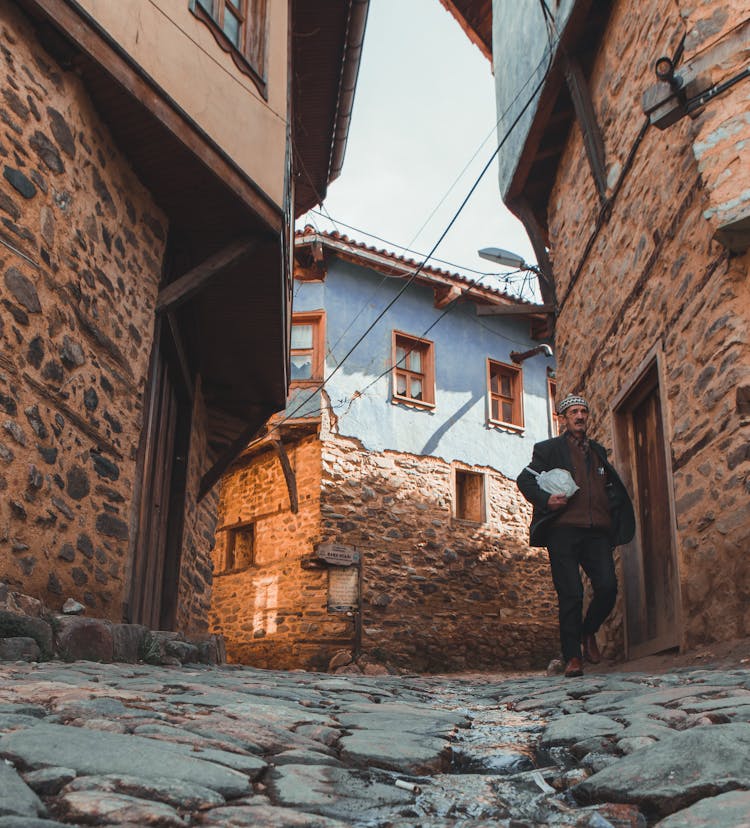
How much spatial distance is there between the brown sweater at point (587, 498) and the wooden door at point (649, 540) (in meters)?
0.51

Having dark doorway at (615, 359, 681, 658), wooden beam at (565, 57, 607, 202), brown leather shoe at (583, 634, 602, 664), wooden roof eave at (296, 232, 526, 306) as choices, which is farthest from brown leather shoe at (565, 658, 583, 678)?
wooden roof eave at (296, 232, 526, 306)

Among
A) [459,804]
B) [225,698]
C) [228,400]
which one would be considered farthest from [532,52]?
[459,804]

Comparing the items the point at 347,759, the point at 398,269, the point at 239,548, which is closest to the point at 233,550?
the point at 239,548

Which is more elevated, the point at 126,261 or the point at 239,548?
the point at 126,261

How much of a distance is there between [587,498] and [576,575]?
485mm

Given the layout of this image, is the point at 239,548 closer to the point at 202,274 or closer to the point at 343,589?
the point at 343,589

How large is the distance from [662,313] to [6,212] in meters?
4.13

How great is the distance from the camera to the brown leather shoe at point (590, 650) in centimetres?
560

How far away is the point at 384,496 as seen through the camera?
1361 centimetres

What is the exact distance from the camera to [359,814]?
5.47ft

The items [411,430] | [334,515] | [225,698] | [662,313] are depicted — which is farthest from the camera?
[411,430]

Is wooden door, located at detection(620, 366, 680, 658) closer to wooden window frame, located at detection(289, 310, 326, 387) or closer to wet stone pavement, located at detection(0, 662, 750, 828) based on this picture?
wet stone pavement, located at detection(0, 662, 750, 828)

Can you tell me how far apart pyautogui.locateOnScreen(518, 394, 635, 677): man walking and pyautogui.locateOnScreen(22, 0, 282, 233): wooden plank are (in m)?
2.53

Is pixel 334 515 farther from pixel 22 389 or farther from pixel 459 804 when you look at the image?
pixel 459 804
